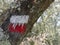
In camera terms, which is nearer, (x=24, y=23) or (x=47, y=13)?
(x=24, y=23)

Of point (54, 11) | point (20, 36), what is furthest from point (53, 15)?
point (20, 36)

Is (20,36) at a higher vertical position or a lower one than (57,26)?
higher

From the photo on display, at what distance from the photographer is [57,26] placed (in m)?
3.29

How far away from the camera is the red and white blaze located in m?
1.84

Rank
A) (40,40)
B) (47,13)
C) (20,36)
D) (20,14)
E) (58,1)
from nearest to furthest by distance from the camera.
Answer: (20,14)
(20,36)
(40,40)
(47,13)
(58,1)

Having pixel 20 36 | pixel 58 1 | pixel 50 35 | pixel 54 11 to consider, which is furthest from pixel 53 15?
pixel 20 36

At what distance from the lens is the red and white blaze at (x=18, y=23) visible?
1842 mm

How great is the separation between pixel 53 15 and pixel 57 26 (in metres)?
0.21

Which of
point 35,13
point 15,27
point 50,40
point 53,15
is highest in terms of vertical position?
point 35,13

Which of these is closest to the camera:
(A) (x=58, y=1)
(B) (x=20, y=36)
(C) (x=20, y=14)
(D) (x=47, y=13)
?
(C) (x=20, y=14)

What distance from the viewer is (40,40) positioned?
9.49 ft

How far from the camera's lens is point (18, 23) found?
1.87 metres

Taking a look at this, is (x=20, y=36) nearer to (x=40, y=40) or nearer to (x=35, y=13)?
(x=35, y=13)

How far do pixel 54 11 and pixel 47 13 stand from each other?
19cm
